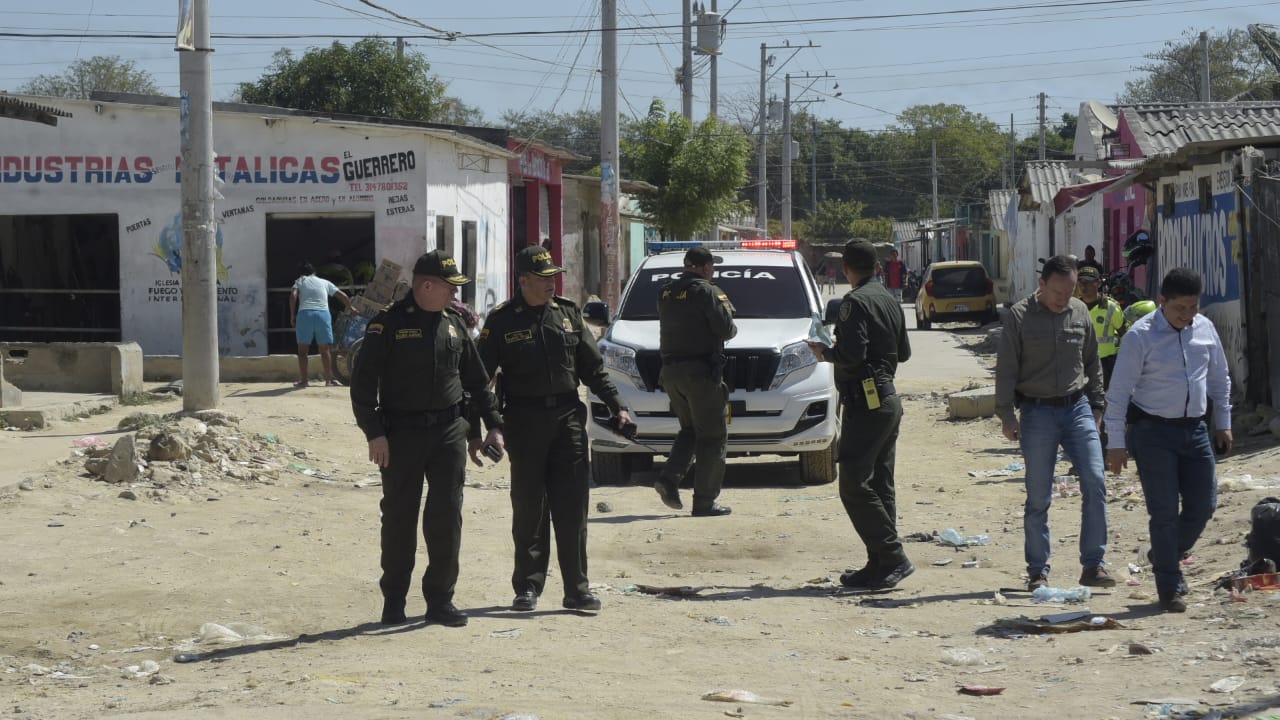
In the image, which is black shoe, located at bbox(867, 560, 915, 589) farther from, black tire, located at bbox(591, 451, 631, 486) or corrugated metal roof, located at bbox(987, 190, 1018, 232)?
corrugated metal roof, located at bbox(987, 190, 1018, 232)

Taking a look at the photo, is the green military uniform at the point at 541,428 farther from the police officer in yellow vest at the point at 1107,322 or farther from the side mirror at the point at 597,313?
the police officer in yellow vest at the point at 1107,322

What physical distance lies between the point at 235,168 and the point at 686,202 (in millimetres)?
19709

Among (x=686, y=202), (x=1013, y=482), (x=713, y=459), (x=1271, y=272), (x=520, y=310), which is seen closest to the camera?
(x=520, y=310)

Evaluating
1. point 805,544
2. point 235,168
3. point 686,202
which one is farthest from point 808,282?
point 686,202

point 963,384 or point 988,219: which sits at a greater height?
point 988,219

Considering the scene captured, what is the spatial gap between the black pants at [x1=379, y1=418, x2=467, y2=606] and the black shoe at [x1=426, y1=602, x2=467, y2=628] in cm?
4

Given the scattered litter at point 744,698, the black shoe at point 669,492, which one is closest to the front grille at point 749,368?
the black shoe at point 669,492

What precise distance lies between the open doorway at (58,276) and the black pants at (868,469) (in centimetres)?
1748

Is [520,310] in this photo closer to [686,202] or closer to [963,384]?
[963,384]

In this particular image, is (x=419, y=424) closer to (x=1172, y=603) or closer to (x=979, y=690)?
(x=979, y=690)

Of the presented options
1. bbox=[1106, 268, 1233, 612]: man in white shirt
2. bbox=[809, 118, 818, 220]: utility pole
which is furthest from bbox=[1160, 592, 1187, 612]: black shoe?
bbox=[809, 118, 818, 220]: utility pole

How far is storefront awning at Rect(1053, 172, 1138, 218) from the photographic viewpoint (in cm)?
2208

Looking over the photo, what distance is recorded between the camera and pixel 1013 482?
39.4 ft

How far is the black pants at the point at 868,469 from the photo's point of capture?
7.88 metres
